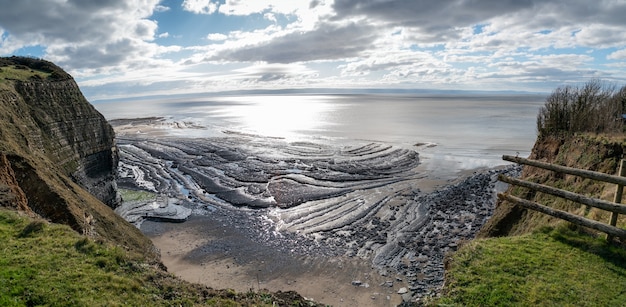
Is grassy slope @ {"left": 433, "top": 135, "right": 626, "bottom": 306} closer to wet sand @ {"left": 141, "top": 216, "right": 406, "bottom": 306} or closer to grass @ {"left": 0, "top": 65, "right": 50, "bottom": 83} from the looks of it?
wet sand @ {"left": 141, "top": 216, "right": 406, "bottom": 306}

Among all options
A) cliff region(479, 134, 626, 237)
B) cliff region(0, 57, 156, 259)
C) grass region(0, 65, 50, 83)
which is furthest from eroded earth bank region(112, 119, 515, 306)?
grass region(0, 65, 50, 83)

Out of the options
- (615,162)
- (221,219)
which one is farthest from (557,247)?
(221,219)

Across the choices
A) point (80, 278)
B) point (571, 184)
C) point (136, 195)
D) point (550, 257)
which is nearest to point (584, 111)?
point (571, 184)

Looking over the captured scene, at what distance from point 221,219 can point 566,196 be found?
83.5ft

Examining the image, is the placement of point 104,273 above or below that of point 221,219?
above

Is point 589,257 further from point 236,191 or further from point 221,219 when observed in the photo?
point 236,191

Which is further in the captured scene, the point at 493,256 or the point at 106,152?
the point at 106,152

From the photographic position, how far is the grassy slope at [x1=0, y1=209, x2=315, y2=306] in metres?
9.41

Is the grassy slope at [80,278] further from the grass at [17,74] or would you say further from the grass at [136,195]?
the grass at [136,195]

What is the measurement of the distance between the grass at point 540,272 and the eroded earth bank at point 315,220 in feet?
11.6

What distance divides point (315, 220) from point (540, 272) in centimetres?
2061

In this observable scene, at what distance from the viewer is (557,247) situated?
11.0 meters

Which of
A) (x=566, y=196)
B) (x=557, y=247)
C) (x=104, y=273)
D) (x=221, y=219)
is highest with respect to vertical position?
(x=566, y=196)

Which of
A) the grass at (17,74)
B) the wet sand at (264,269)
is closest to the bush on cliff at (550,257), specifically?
the wet sand at (264,269)
